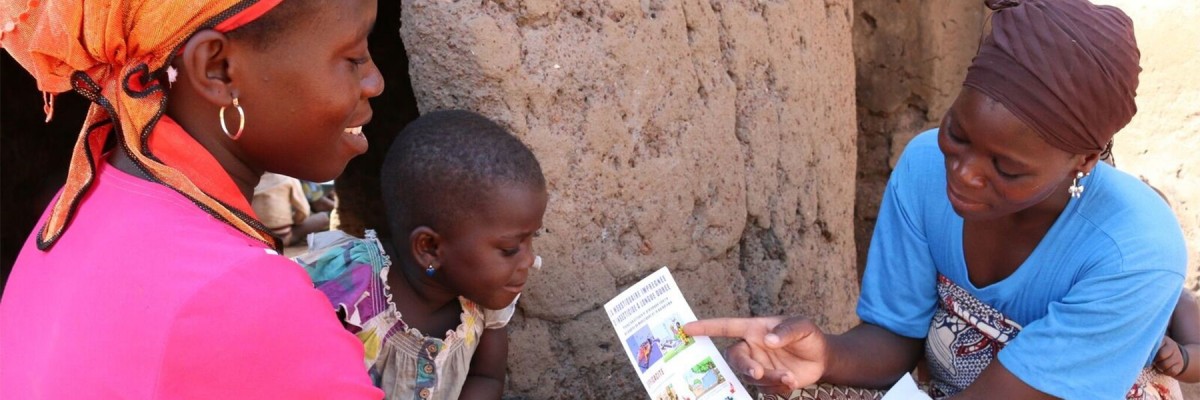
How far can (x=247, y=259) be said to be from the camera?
55.1 inches

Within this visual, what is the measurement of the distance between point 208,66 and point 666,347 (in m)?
1.14

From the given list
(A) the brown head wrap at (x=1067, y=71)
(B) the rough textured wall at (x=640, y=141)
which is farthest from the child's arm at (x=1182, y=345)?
(B) the rough textured wall at (x=640, y=141)

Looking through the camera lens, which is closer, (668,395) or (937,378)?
(668,395)

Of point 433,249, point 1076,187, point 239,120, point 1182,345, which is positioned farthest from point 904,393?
point 239,120

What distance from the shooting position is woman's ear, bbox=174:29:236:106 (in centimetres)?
145

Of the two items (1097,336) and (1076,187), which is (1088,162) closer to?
(1076,187)

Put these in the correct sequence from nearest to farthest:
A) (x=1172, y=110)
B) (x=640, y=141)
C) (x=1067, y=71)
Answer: (x=1067, y=71) → (x=640, y=141) → (x=1172, y=110)

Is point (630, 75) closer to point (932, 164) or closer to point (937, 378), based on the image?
point (932, 164)

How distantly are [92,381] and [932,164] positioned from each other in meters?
1.92

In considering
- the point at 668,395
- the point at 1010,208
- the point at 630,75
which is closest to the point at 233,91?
the point at 668,395

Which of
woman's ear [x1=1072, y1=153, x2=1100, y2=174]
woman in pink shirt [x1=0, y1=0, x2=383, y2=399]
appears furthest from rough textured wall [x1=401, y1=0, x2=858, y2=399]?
woman's ear [x1=1072, y1=153, x2=1100, y2=174]

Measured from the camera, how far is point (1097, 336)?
2.27m

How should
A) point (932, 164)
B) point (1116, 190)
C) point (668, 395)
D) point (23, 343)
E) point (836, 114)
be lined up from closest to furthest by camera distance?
point (23, 343) → point (668, 395) → point (1116, 190) → point (932, 164) → point (836, 114)

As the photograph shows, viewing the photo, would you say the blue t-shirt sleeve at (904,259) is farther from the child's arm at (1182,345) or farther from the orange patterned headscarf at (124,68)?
the orange patterned headscarf at (124,68)
